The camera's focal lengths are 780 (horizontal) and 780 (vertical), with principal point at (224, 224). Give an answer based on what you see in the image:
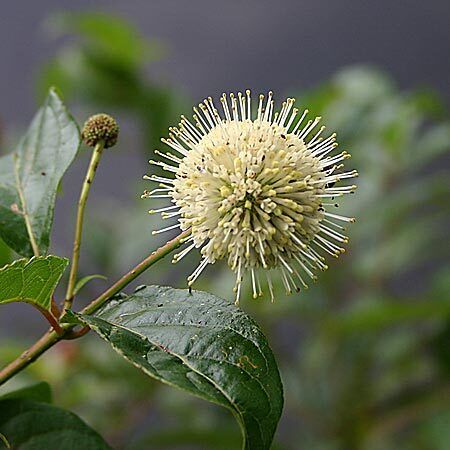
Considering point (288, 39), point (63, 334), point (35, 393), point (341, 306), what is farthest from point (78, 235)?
point (288, 39)

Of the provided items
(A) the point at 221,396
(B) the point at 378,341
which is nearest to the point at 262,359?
(A) the point at 221,396

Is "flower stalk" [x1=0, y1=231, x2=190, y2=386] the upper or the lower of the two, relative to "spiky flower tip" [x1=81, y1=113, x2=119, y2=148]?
lower

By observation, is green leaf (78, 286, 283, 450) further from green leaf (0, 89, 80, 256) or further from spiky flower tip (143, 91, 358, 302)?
green leaf (0, 89, 80, 256)

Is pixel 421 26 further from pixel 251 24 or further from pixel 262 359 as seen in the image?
pixel 262 359

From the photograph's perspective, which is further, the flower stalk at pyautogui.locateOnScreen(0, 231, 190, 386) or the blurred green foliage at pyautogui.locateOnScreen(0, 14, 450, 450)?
the blurred green foliage at pyautogui.locateOnScreen(0, 14, 450, 450)

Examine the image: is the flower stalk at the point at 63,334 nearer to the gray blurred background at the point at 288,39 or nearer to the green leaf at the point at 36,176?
the green leaf at the point at 36,176

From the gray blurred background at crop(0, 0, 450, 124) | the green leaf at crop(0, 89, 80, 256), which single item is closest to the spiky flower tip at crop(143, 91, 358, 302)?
the green leaf at crop(0, 89, 80, 256)
